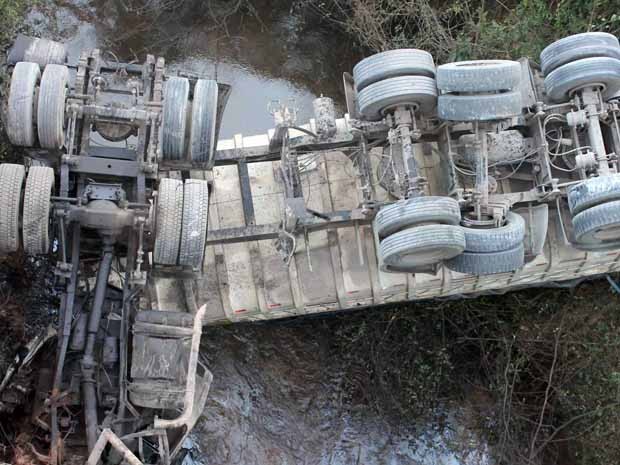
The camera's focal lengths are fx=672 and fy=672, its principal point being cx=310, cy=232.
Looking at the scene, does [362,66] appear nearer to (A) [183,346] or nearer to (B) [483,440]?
(A) [183,346]

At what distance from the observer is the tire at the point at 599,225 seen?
18.3 feet

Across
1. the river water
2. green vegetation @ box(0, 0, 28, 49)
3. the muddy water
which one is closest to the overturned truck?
the river water

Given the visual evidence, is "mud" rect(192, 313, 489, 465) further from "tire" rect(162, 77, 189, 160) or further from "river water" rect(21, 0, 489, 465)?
"tire" rect(162, 77, 189, 160)

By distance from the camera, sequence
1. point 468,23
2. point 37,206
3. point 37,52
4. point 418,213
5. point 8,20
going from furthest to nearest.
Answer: point 468,23 < point 8,20 < point 37,52 < point 418,213 < point 37,206

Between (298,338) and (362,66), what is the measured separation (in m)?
3.92

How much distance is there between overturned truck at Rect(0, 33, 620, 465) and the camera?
18.2 feet

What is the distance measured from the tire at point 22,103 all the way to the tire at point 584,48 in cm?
458

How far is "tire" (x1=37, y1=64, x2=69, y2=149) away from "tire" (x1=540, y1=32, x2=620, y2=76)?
435cm

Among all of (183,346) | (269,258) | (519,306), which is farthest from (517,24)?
(183,346)

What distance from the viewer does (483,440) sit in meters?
8.45

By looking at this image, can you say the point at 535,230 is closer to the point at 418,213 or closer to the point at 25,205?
the point at 418,213

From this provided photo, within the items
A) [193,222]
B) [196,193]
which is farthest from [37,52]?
[193,222]

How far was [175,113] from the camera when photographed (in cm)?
574

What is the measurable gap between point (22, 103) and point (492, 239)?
13.4 feet
